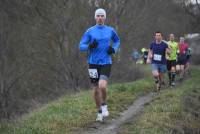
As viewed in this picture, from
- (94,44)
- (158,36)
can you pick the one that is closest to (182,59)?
(158,36)

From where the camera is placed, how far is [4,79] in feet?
97.1

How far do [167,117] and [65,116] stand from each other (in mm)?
2298

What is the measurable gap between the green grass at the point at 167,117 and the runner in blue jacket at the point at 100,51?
0.91 m

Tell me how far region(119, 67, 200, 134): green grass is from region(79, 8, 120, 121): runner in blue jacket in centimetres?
91

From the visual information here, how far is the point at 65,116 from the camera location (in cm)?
1130

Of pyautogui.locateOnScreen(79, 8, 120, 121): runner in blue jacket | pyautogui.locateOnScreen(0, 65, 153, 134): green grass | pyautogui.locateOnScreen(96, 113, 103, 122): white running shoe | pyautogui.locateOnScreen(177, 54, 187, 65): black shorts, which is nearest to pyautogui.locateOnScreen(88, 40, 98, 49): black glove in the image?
pyautogui.locateOnScreen(79, 8, 120, 121): runner in blue jacket

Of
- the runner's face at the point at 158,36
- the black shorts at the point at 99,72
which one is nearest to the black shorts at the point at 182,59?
the runner's face at the point at 158,36

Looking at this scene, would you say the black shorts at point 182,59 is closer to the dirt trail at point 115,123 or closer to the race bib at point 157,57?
the race bib at point 157,57

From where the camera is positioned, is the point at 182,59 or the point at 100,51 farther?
the point at 182,59

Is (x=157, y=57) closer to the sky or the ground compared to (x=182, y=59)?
closer to the sky

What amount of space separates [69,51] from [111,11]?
2.87 metres

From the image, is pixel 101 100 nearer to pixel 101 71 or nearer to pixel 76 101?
pixel 101 71

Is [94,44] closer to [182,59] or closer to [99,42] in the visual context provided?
[99,42]

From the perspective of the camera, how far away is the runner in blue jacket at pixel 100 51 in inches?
417
